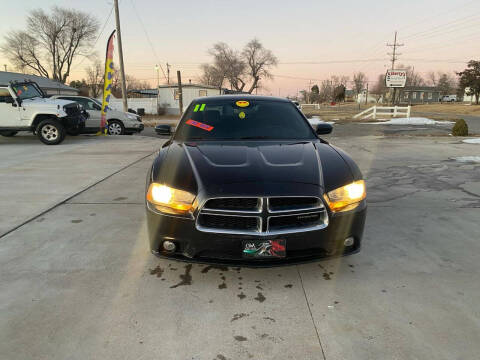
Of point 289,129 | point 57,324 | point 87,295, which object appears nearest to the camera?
point 57,324

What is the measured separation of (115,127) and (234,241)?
13.3 m

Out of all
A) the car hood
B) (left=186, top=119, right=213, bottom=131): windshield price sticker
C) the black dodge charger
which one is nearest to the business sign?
(left=186, top=119, right=213, bottom=131): windshield price sticker

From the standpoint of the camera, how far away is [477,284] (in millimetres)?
2453

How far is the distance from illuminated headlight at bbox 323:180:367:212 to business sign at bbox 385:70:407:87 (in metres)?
31.1

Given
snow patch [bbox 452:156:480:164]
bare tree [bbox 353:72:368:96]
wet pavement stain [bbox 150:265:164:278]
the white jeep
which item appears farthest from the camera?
bare tree [bbox 353:72:368:96]

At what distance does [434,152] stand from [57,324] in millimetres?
9805

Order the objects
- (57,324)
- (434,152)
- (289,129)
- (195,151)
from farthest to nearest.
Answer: (434,152), (289,129), (195,151), (57,324)

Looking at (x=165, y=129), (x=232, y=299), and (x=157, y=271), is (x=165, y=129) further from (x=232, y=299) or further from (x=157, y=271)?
(x=232, y=299)

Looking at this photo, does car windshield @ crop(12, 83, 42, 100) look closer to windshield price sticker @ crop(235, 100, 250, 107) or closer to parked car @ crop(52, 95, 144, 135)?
parked car @ crop(52, 95, 144, 135)

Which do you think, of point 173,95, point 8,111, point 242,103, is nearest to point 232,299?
point 242,103

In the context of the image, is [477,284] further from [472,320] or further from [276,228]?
[276,228]

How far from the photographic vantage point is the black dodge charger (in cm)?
216

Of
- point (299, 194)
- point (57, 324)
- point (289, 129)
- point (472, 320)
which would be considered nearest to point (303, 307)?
point (299, 194)

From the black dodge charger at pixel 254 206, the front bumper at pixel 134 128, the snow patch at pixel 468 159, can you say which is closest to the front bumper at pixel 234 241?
the black dodge charger at pixel 254 206
